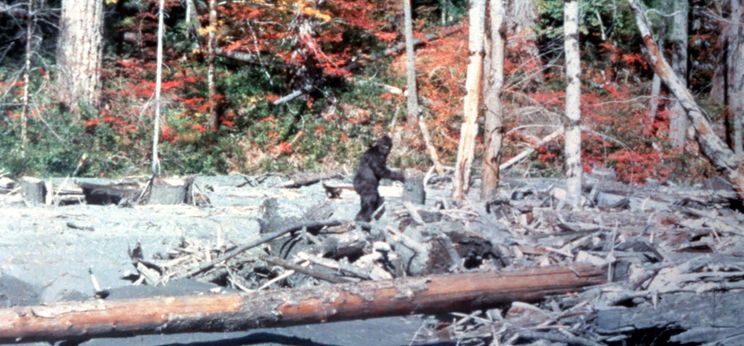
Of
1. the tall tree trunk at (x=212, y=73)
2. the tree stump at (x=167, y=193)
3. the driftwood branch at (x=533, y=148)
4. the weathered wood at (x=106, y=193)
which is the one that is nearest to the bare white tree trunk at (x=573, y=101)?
the driftwood branch at (x=533, y=148)

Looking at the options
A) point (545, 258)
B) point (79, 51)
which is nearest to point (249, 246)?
point (545, 258)

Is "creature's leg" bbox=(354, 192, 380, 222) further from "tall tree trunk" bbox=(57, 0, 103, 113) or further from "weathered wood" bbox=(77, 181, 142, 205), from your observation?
"tall tree trunk" bbox=(57, 0, 103, 113)

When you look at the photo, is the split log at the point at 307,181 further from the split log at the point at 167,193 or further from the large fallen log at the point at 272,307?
the large fallen log at the point at 272,307

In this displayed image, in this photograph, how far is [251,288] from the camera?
290 inches

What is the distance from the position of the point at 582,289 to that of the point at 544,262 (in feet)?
4.62

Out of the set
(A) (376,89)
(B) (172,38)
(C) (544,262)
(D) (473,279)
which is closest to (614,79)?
(A) (376,89)

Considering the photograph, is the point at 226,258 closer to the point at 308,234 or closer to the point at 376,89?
the point at 308,234

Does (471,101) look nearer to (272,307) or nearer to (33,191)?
(33,191)

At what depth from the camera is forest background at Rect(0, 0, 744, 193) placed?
1744 cm

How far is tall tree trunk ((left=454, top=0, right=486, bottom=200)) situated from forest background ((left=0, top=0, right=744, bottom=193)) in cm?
578

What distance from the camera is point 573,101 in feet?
34.0

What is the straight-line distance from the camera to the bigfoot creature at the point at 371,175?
30.2 ft

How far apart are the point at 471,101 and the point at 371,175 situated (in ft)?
9.67

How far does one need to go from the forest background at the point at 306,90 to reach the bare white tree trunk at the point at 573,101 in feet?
20.8
